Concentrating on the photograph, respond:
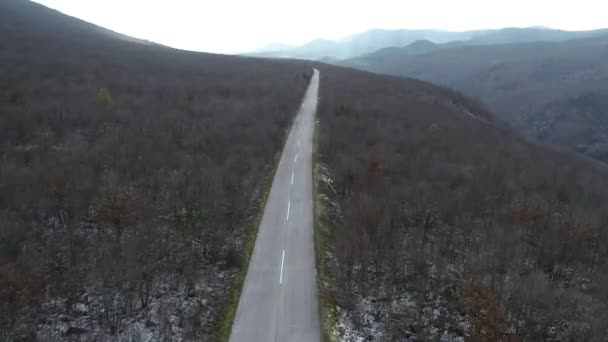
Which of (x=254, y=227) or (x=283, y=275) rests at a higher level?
(x=254, y=227)

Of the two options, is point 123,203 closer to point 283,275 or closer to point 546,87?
point 283,275

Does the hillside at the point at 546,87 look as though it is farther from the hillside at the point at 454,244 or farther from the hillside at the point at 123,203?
the hillside at the point at 123,203

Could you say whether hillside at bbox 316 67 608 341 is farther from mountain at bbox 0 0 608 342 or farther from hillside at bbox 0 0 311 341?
hillside at bbox 0 0 311 341

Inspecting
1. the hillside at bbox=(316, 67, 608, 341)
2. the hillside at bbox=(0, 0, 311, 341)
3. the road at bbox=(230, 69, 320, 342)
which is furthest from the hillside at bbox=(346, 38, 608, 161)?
the road at bbox=(230, 69, 320, 342)

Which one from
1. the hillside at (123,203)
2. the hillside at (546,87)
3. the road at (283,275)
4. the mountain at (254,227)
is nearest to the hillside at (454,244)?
the mountain at (254,227)

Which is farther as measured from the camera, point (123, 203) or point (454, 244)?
point (454, 244)

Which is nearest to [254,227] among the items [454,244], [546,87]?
[454,244]

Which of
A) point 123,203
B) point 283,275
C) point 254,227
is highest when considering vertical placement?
point 123,203
